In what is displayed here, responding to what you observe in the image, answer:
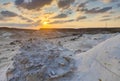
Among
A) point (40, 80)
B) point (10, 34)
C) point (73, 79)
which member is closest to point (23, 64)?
point (40, 80)

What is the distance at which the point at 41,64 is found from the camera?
11.4 feet

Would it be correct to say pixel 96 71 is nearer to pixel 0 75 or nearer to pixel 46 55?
pixel 46 55

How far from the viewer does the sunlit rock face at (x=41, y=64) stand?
3324 millimetres

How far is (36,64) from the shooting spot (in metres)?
3.49

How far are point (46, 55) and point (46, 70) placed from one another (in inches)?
13.7

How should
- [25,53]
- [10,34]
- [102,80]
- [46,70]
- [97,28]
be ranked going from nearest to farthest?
[102,80] → [46,70] → [25,53] → [97,28] → [10,34]

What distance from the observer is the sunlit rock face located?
332 cm

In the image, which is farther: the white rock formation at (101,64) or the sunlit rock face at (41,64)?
the sunlit rock face at (41,64)

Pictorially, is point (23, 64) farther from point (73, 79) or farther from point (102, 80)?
point (102, 80)

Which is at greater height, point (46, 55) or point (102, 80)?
point (46, 55)

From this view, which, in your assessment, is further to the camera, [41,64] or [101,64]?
[41,64]

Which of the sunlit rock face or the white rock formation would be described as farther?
the sunlit rock face

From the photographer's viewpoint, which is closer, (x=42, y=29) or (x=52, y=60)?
(x=52, y=60)

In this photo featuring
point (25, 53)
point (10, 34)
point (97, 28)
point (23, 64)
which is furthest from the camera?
point (10, 34)
